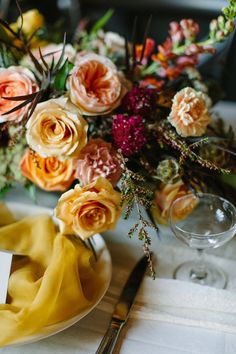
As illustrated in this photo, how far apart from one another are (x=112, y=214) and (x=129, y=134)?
0.44ft

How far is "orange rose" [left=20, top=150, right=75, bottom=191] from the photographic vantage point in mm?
810

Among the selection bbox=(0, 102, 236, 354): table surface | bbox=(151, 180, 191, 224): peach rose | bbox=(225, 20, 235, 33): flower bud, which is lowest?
bbox=(0, 102, 236, 354): table surface

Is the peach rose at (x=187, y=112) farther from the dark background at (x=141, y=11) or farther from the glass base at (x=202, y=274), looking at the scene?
the dark background at (x=141, y=11)

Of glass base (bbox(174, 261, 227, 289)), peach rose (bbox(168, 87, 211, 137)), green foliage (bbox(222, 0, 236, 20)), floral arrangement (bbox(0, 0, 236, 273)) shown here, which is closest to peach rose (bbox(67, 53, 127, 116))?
floral arrangement (bbox(0, 0, 236, 273))

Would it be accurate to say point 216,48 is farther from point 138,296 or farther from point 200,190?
point 138,296

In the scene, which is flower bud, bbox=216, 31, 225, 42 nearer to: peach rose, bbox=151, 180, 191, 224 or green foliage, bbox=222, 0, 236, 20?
green foliage, bbox=222, 0, 236, 20

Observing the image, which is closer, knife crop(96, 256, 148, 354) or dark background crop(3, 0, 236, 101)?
knife crop(96, 256, 148, 354)

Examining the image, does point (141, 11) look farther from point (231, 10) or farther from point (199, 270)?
point (199, 270)

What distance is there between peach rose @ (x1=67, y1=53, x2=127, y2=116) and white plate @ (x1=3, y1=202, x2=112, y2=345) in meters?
0.23

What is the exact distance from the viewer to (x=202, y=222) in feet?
2.70

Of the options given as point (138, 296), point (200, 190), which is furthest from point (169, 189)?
point (138, 296)

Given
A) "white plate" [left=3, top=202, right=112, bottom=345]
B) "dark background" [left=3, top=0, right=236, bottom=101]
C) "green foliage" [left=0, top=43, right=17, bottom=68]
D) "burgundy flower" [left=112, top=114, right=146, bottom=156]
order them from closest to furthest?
"white plate" [left=3, top=202, right=112, bottom=345] < "burgundy flower" [left=112, top=114, right=146, bottom=156] < "green foliage" [left=0, top=43, right=17, bottom=68] < "dark background" [left=3, top=0, right=236, bottom=101]

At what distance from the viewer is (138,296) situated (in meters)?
0.75

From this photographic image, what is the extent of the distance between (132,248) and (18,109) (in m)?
0.33
